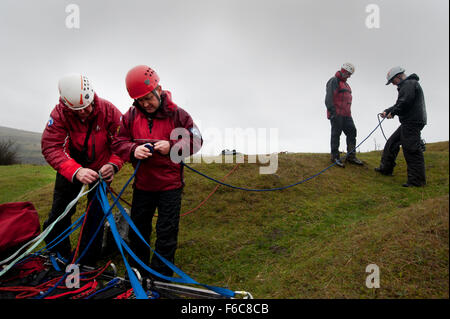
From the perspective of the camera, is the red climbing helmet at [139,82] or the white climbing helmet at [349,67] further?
the white climbing helmet at [349,67]

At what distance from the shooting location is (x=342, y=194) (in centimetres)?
616

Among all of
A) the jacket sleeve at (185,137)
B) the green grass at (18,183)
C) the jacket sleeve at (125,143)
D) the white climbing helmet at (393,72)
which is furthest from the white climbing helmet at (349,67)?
the green grass at (18,183)

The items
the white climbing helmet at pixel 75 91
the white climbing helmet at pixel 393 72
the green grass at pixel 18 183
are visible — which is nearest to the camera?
the white climbing helmet at pixel 75 91

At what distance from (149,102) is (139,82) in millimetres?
259

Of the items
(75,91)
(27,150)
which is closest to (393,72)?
(75,91)

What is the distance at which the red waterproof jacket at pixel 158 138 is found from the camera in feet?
11.1

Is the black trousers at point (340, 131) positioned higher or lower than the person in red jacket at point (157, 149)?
higher

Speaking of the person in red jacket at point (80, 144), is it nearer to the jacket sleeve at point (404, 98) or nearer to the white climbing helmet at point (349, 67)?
the jacket sleeve at point (404, 98)

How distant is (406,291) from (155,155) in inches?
115

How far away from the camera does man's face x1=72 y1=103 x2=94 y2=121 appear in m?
3.73

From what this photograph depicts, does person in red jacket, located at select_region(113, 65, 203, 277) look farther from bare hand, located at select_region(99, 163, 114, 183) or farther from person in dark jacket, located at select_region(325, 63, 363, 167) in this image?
person in dark jacket, located at select_region(325, 63, 363, 167)

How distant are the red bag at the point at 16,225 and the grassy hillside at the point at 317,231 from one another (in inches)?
54.9

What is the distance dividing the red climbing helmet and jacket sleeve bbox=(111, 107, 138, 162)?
394 millimetres
